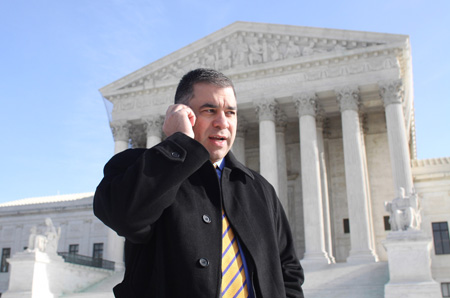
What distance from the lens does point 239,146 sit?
3778 centimetres

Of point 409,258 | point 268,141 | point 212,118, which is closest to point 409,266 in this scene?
point 409,258

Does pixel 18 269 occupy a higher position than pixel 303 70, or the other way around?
pixel 303 70

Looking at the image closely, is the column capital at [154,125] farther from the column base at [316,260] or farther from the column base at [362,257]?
the column base at [362,257]

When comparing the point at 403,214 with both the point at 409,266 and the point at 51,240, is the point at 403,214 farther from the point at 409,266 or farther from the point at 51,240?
the point at 51,240

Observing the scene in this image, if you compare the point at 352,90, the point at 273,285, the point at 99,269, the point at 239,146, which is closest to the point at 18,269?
the point at 99,269

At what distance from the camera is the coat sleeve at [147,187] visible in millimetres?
2516

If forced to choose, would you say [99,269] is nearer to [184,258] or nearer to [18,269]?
[18,269]

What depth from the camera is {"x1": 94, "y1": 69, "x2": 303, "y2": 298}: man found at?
8.42 ft

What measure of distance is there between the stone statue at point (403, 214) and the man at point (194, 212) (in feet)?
67.8

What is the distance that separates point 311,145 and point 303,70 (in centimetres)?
563

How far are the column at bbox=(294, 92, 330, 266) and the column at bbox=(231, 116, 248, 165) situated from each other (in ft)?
19.1

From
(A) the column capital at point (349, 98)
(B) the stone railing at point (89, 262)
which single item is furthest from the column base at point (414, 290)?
(B) the stone railing at point (89, 262)

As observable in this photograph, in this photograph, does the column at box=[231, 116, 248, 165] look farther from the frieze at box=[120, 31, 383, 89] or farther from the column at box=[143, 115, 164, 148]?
the column at box=[143, 115, 164, 148]

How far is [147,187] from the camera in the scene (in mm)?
2512
